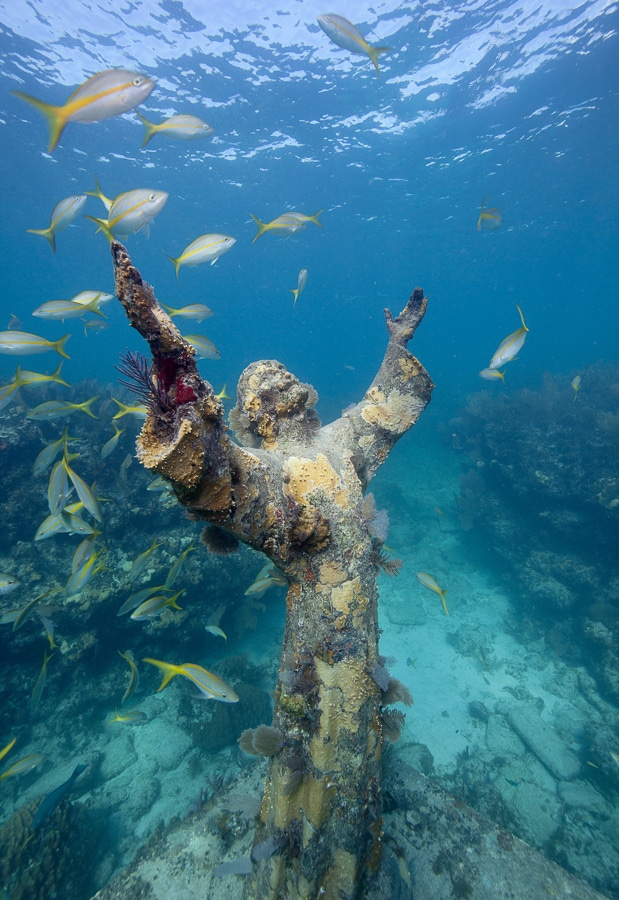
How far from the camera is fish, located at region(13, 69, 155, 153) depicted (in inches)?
145

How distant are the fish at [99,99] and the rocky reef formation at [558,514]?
11828mm

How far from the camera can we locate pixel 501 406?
16.1 meters

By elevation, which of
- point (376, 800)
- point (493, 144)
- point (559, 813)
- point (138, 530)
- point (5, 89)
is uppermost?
point (493, 144)

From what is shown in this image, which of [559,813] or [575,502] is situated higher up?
[575,502]

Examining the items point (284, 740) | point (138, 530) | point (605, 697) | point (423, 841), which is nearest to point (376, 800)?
point (284, 740)

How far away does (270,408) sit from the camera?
299cm

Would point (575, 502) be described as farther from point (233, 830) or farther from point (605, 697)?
point (233, 830)

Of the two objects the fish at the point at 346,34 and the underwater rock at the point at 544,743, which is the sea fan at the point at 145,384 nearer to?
the fish at the point at 346,34

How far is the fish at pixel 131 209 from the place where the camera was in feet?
14.3

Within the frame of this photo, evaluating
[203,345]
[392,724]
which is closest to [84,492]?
[203,345]

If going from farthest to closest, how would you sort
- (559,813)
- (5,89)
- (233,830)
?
(5,89)
(559,813)
(233,830)

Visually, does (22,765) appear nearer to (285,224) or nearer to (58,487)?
(58,487)

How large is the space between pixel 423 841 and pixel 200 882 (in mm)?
1798

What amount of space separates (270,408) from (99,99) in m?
3.73
